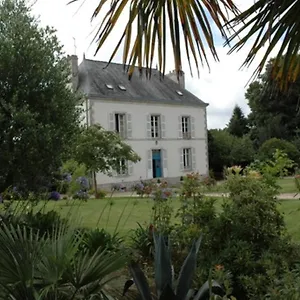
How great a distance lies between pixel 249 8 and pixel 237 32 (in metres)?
0.19

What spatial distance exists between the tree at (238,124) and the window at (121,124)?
1974 cm

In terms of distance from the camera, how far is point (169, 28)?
265 centimetres

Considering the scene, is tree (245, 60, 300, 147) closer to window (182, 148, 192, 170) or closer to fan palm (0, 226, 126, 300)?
window (182, 148, 192, 170)

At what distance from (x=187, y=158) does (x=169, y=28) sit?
32142mm

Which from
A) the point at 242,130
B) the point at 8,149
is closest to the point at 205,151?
the point at 242,130

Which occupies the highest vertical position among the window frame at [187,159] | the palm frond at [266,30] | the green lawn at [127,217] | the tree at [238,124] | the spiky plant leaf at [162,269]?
the tree at [238,124]

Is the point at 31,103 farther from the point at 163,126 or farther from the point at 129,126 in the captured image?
the point at 163,126

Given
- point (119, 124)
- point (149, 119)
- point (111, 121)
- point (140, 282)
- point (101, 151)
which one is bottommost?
point (140, 282)

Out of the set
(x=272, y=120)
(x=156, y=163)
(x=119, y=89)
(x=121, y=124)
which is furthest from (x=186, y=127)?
(x=272, y=120)

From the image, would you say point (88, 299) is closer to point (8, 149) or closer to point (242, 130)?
point (8, 149)

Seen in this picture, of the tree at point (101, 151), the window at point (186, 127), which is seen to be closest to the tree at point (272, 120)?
the window at point (186, 127)

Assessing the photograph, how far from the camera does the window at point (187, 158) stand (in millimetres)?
34469

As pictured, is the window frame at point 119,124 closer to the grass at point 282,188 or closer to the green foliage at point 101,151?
the green foliage at point 101,151

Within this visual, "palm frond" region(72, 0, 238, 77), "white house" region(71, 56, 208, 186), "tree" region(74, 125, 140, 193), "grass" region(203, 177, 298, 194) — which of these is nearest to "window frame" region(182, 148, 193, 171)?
"white house" region(71, 56, 208, 186)
